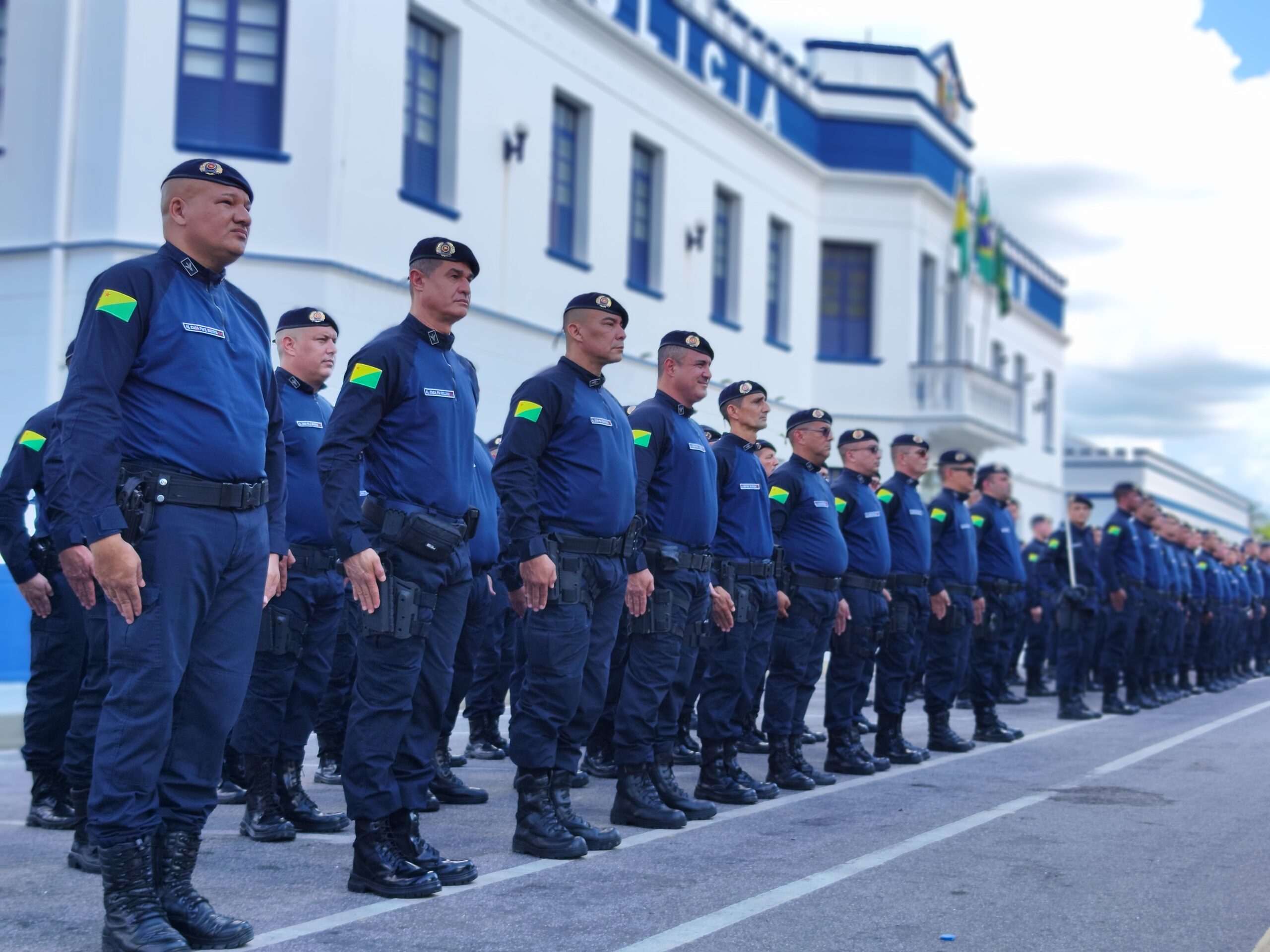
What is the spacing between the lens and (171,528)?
14.5ft

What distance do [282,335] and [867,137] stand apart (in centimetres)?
2424

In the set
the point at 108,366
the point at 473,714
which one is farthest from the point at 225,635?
the point at 473,714

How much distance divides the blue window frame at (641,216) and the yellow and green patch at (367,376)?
1676 centimetres

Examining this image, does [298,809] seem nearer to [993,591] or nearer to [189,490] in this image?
[189,490]

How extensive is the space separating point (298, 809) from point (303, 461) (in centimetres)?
162

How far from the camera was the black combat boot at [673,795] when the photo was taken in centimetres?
710

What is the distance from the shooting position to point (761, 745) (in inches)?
407

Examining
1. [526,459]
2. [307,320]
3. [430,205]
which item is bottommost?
[526,459]

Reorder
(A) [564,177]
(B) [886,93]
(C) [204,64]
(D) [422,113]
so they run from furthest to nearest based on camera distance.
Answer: (B) [886,93] < (A) [564,177] < (D) [422,113] < (C) [204,64]

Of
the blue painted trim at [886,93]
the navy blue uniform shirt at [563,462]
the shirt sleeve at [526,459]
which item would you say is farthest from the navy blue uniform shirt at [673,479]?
the blue painted trim at [886,93]

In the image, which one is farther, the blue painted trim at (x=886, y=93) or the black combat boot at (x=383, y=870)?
the blue painted trim at (x=886, y=93)

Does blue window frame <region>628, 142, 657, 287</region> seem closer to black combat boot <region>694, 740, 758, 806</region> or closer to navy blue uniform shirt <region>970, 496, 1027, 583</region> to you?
navy blue uniform shirt <region>970, 496, 1027, 583</region>

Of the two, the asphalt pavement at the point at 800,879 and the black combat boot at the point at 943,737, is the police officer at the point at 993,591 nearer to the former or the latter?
the black combat boot at the point at 943,737

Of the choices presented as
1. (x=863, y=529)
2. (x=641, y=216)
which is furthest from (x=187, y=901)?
(x=641, y=216)
